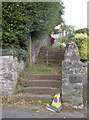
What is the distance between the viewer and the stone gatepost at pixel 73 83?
20.5ft

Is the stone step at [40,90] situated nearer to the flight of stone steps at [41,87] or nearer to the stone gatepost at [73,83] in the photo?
the flight of stone steps at [41,87]

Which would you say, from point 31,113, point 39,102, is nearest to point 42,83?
point 39,102

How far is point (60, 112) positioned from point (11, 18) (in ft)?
16.3

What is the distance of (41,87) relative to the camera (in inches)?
281

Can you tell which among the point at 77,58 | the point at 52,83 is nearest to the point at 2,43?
the point at 52,83

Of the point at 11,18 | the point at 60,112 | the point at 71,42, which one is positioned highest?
the point at 11,18

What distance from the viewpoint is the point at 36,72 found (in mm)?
8336

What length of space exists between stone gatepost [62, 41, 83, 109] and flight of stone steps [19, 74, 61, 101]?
67cm

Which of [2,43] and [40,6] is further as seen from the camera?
[40,6]

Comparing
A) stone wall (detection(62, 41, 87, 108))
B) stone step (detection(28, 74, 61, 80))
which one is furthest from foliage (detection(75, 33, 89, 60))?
stone wall (detection(62, 41, 87, 108))

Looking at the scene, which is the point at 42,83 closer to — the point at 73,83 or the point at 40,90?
the point at 40,90

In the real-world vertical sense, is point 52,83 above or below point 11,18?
below

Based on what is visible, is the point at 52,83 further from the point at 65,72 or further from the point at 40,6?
the point at 40,6

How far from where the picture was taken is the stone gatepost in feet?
20.5
